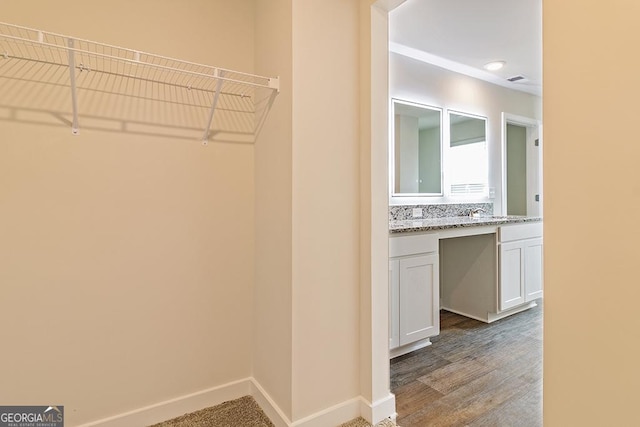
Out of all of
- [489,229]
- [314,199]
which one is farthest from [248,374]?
[489,229]

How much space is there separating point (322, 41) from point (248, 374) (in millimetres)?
1747

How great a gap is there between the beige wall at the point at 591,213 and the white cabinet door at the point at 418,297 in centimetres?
126

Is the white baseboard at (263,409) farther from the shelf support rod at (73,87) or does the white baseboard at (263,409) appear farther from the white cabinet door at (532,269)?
the white cabinet door at (532,269)

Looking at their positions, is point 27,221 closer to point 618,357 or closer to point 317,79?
point 317,79

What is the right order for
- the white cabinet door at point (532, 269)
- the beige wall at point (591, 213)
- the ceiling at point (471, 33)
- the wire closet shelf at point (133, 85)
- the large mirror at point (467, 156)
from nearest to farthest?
the beige wall at point (591, 213)
the wire closet shelf at point (133, 85)
the ceiling at point (471, 33)
the white cabinet door at point (532, 269)
the large mirror at point (467, 156)

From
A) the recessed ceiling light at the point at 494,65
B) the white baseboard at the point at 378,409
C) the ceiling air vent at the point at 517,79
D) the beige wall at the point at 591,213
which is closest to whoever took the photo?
the beige wall at the point at 591,213

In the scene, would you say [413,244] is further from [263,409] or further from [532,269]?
[532,269]

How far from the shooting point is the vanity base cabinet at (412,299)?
2100mm

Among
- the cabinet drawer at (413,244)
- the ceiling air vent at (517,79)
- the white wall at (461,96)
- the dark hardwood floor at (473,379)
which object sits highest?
the ceiling air vent at (517,79)

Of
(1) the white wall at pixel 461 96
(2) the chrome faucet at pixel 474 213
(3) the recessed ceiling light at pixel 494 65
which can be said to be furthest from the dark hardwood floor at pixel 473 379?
(3) the recessed ceiling light at pixel 494 65

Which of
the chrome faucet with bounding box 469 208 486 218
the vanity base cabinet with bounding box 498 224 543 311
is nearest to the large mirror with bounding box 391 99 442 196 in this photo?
the chrome faucet with bounding box 469 208 486 218

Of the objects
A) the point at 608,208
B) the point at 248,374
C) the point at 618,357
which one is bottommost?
the point at 248,374

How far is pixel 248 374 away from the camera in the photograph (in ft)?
5.85

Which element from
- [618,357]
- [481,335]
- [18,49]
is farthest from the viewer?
[481,335]
